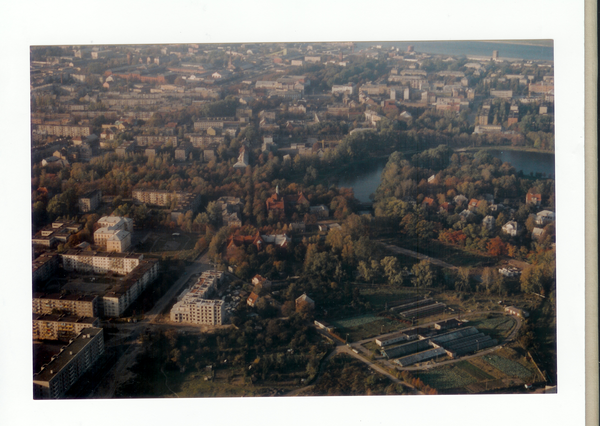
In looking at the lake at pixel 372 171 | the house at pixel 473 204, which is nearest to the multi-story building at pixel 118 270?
the lake at pixel 372 171

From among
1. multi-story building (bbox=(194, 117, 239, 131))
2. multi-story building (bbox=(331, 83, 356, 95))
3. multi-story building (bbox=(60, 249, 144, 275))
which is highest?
multi-story building (bbox=(331, 83, 356, 95))

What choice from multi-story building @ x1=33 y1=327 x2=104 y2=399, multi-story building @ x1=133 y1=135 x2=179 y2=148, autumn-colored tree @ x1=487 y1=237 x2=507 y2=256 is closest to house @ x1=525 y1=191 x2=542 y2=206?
autumn-colored tree @ x1=487 y1=237 x2=507 y2=256

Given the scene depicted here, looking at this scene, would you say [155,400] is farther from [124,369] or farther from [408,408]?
[408,408]

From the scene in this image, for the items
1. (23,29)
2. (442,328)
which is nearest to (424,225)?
(442,328)

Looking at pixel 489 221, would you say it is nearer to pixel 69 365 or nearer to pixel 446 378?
pixel 446 378

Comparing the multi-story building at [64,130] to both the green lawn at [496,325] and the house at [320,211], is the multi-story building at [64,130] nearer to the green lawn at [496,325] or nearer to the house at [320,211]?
the house at [320,211]

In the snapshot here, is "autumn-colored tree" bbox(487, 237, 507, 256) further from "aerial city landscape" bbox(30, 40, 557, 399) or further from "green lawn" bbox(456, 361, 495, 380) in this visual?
"green lawn" bbox(456, 361, 495, 380)
